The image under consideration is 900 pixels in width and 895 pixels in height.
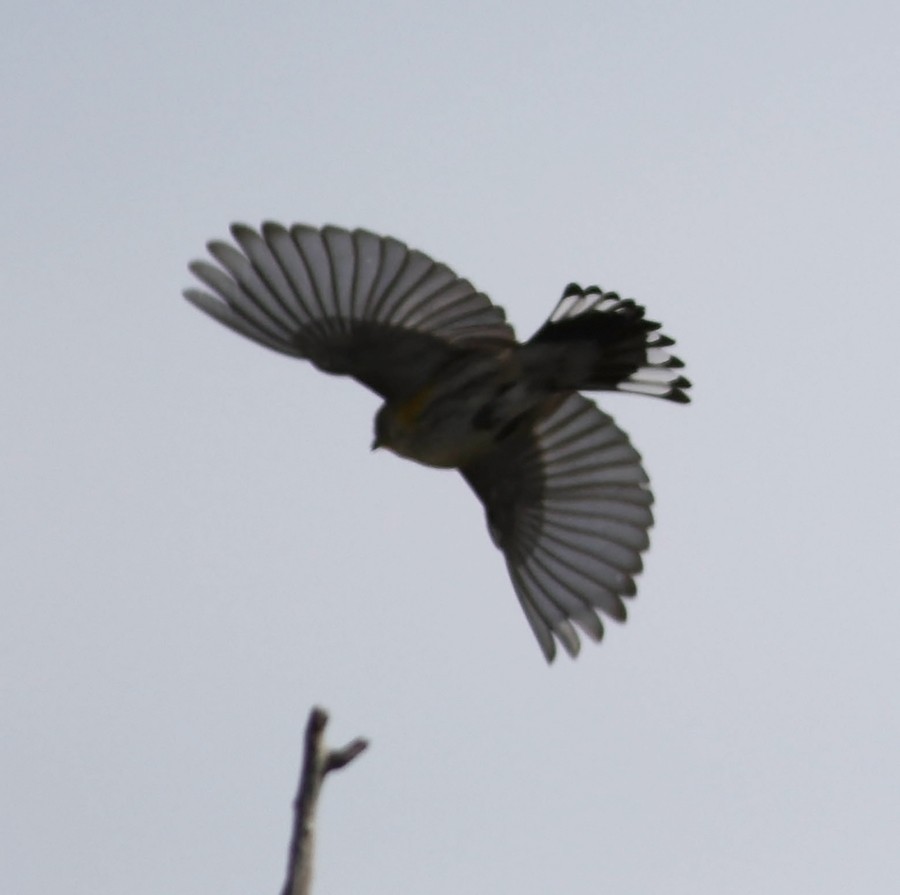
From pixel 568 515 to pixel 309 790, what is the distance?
4.19 metres

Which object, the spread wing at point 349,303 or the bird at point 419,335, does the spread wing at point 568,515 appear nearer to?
the bird at point 419,335

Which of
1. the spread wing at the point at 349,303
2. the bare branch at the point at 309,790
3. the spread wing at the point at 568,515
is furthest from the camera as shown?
the spread wing at the point at 568,515

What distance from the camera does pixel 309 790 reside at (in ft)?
12.6

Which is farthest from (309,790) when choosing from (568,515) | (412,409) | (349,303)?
(568,515)

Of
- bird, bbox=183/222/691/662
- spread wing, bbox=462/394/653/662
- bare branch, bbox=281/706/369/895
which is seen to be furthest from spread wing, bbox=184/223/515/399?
bare branch, bbox=281/706/369/895

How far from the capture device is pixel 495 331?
271 inches

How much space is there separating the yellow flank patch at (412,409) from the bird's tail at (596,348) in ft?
1.25

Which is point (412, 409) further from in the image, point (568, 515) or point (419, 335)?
point (568, 515)

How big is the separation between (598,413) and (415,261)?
129 cm

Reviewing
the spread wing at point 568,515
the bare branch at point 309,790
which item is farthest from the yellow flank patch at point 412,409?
the bare branch at point 309,790

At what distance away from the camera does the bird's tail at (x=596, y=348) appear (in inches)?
265

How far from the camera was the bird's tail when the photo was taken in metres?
6.74

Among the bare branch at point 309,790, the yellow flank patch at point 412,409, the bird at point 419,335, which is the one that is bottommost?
the bare branch at point 309,790

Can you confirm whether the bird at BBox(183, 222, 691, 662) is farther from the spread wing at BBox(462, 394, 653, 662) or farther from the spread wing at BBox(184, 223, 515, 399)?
the spread wing at BBox(462, 394, 653, 662)
